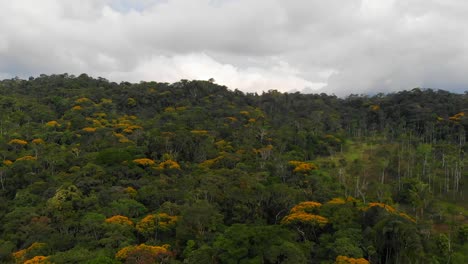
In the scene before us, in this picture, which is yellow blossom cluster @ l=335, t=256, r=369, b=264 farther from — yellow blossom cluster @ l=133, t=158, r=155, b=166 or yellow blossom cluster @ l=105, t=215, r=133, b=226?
yellow blossom cluster @ l=133, t=158, r=155, b=166

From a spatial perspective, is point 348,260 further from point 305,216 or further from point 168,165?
point 168,165

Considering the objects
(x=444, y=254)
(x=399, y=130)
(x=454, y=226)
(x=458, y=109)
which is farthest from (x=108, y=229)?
(x=458, y=109)

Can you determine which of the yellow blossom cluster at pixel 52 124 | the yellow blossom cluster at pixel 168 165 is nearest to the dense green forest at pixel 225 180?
the yellow blossom cluster at pixel 168 165

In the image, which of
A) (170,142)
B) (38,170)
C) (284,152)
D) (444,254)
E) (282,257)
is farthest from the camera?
(284,152)

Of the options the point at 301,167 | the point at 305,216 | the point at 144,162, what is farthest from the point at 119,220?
the point at 301,167

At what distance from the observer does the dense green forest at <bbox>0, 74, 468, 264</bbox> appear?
27703 mm

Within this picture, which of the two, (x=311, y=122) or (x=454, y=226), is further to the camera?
(x=311, y=122)

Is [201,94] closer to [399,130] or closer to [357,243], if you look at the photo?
[399,130]

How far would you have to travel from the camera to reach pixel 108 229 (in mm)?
29656

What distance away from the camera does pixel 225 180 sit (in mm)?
37375

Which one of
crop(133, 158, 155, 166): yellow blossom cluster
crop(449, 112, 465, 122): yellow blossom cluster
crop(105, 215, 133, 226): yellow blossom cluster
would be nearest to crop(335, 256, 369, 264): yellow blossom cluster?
crop(105, 215, 133, 226): yellow blossom cluster

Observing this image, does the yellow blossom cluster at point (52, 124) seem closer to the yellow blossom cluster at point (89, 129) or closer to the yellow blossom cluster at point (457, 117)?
the yellow blossom cluster at point (89, 129)

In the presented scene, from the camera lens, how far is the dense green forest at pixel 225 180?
90.9ft

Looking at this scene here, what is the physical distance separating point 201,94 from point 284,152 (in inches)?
1379
